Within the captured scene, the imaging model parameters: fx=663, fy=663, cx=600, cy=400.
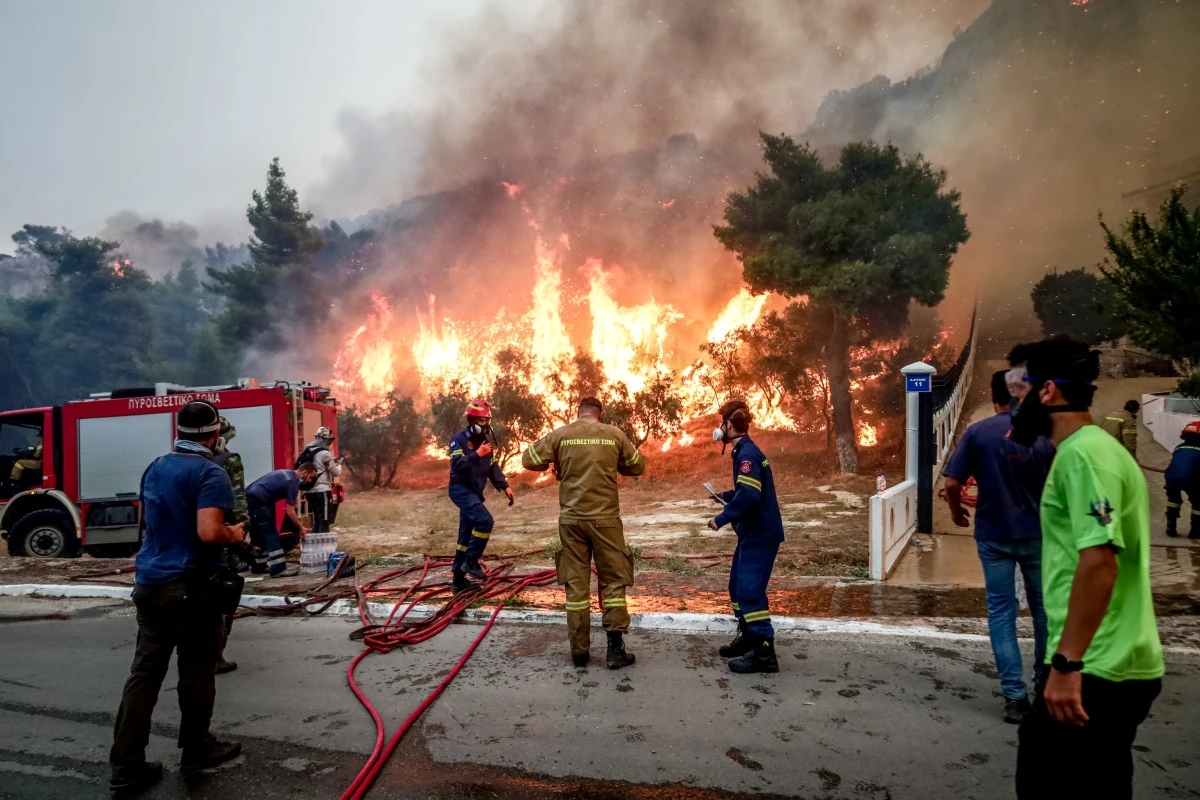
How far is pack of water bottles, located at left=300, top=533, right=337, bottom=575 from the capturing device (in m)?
8.02

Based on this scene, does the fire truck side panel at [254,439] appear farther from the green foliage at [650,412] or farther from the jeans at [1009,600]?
the green foliage at [650,412]

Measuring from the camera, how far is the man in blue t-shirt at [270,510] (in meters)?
8.00

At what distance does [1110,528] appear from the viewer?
1.82 metres

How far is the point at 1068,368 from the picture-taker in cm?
208

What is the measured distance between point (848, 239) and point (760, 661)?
16.7 meters

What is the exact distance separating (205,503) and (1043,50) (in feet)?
130

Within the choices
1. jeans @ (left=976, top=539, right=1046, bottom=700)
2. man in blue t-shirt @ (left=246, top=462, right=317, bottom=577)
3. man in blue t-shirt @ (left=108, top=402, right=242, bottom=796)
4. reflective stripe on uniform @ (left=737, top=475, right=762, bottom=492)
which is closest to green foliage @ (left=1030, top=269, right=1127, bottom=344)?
jeans @ (left=976, top=539, right=1046, bottom=700)

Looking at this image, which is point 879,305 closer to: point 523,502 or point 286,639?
point 523,502

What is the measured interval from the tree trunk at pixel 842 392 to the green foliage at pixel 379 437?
558 inches

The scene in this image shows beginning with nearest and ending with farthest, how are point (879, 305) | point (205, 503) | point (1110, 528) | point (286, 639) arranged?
point (1110, 528), point (205, 503), point (286, 639), point (879, 305)

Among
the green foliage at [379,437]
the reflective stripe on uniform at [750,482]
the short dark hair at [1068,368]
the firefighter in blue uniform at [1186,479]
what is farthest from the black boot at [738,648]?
the green foliage at [379,437]

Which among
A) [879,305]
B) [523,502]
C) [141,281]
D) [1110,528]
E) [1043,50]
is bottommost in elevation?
[523,502]

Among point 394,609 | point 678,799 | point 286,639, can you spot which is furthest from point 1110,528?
point 286,639

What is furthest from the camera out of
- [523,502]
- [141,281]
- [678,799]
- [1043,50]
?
[141,281]
